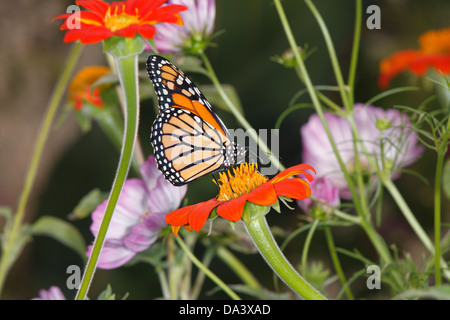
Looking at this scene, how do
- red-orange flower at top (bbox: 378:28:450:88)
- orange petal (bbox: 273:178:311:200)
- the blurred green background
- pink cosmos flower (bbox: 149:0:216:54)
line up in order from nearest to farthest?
orange petal (bbox: 273:178:311:200) < pink cosmos flower (bbox: 149:0:216:54) < red-orange flower at top (bbox: 378:28:450:88) < the blurred green background

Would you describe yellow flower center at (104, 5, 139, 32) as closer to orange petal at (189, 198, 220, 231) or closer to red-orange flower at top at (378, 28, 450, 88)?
orange petal at (189, 198, 220, 231)

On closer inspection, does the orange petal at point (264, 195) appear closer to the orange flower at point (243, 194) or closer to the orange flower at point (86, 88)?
the orange flower at point (243, 194)

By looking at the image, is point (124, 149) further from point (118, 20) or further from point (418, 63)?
point (418, 63)

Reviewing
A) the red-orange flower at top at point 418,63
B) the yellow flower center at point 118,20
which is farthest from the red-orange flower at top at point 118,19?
the red-orange flower at top at point 418,63

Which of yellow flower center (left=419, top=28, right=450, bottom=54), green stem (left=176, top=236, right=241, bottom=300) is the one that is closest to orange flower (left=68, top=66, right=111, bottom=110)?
green stem (left=176, top=236, right=241, bottom=300)

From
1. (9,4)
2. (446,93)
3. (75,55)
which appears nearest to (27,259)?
(9,4)
